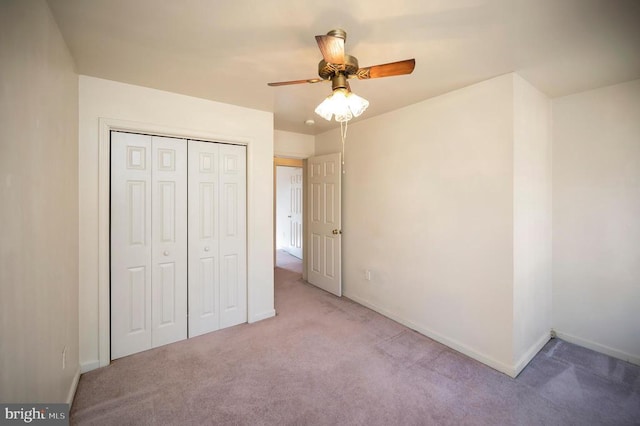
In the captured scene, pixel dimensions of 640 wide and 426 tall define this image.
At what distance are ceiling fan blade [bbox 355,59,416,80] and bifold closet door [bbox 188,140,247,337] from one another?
1.85m

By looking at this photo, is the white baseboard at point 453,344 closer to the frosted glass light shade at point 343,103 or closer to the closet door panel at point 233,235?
the closet door panel at point 233,235

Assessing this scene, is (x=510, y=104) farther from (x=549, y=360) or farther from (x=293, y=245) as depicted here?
(x=293, y=245)

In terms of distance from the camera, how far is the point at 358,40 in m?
1.65

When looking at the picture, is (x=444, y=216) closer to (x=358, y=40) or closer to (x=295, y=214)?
(x=358, y=40)

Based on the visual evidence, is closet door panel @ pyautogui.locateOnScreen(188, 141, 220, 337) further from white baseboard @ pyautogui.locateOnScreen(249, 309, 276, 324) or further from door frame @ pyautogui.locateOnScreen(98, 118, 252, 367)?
door frame @ pyautogui.locateOnScreen(98, 118, 252, 367)

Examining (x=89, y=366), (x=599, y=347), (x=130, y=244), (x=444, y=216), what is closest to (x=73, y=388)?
(x=89, y=366)

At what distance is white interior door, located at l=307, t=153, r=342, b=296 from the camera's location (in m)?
3.75

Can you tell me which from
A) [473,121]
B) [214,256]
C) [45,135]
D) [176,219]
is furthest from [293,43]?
[214,256]

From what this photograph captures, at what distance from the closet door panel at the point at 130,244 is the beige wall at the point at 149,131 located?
103 millimetres

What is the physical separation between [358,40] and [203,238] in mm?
2246

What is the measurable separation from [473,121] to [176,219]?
9.45 feet

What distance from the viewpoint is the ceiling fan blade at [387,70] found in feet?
4.59

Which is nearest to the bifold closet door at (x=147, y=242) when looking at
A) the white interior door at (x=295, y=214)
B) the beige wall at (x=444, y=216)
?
the beige wall at (x=444, y=216)

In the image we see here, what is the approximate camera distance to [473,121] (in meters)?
2.33
